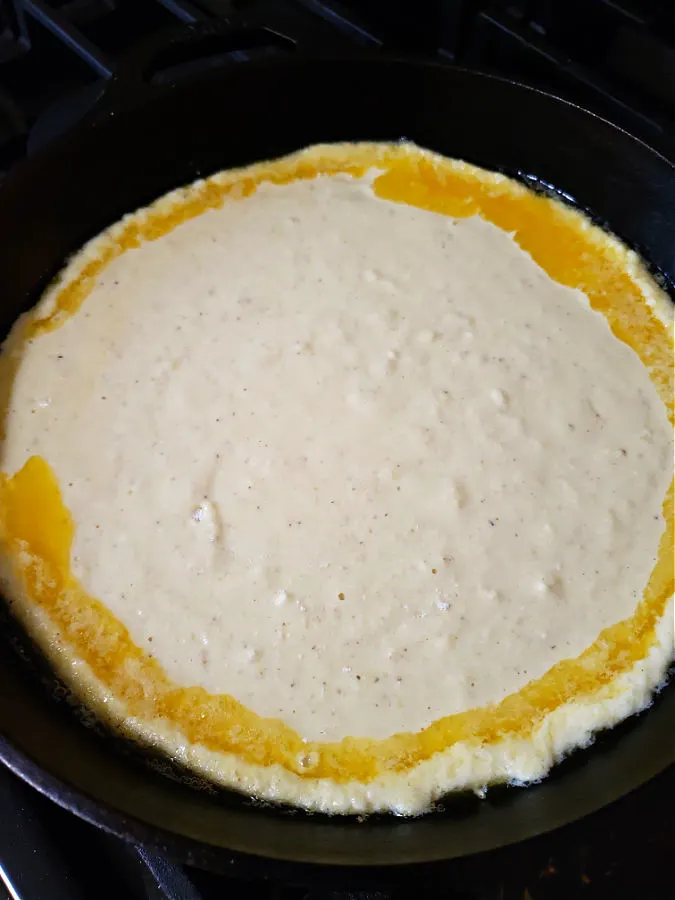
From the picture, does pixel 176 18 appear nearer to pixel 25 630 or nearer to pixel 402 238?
pixel 402 238

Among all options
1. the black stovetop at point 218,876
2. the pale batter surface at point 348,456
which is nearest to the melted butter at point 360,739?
the pale batter surface at point 348,456

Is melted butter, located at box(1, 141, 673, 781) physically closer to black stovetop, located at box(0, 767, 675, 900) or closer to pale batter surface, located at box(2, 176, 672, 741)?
pale batter surface, located at box(2, 176, 672, 741)

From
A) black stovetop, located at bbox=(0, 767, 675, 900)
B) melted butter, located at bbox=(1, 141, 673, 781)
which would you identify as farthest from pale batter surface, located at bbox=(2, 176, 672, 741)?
black stovetop, located at bbox=(0, 767, 675, 900)

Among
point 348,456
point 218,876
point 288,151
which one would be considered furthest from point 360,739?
point 288,151

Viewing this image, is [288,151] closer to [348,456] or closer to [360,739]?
[348,456]

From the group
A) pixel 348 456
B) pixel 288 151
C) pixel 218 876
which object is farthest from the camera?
pixel 288 151

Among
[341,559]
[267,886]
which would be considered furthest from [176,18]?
[267,886]

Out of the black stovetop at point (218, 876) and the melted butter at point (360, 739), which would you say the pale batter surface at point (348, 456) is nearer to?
the melted butter at point (360, 739)
